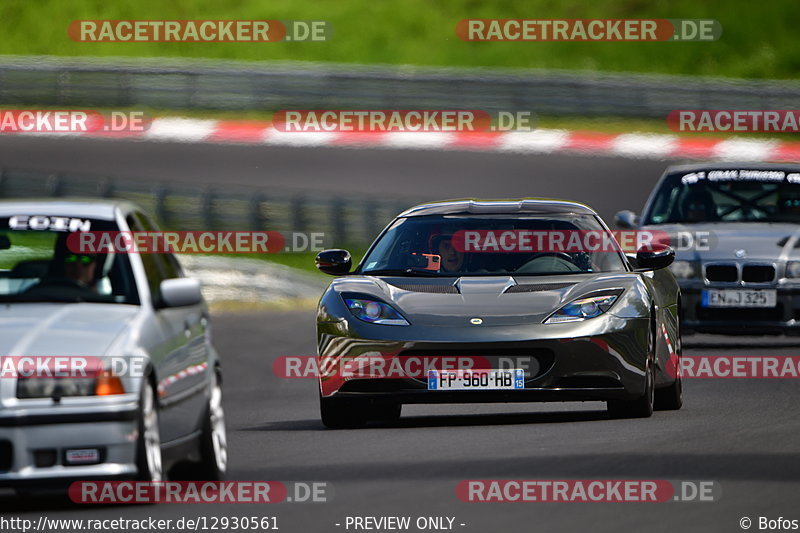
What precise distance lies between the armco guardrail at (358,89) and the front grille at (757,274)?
16652 mm

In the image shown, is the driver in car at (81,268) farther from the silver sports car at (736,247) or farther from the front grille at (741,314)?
the front grille at (741,314)

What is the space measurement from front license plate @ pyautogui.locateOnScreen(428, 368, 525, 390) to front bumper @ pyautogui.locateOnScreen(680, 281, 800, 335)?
5827mm

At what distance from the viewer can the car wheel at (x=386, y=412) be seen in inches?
460

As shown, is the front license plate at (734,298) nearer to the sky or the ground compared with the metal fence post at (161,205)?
nearer to the ground

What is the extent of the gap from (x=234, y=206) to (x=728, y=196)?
11.8 metres

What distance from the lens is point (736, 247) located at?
1686cm

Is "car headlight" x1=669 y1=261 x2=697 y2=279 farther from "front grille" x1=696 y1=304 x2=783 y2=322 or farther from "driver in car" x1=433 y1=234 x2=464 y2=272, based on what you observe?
"driver in car" x1=433 y1=234 x2=464 y2=272

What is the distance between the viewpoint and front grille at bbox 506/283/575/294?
37.4 ft

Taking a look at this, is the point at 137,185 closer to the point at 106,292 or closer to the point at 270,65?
the point at 270,65

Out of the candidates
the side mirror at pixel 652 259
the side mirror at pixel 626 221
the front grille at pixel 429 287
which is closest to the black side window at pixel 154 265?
the front grille at pixel 429 287

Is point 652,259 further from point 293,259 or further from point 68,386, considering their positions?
point 293,259

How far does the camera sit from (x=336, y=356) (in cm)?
1133

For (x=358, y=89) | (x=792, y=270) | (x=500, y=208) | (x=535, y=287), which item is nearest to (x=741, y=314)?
(x=792, y=270)

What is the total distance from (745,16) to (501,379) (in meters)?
36.9
